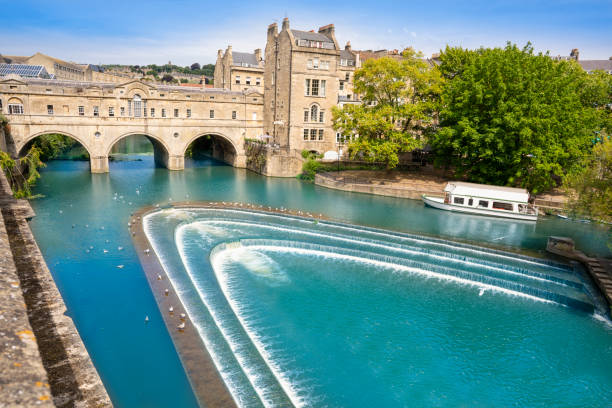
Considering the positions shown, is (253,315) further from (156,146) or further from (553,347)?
(156,146)

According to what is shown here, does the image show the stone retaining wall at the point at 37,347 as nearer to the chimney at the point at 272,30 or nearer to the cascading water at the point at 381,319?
the cascading water at the point at 381,319

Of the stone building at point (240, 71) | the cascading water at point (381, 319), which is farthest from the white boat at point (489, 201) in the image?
the stone building at point (240, 71)

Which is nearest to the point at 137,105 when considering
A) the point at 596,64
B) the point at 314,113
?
the point at 314,113

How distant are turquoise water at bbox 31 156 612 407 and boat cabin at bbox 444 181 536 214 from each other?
18.8 feet

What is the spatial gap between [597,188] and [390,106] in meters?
23.0

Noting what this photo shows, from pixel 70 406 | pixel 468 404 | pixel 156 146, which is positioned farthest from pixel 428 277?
pixel 156 146

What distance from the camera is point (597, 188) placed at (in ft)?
71.4

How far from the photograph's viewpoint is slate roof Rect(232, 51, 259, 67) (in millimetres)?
67000

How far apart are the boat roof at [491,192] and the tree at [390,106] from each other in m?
6.97

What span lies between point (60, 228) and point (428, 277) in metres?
A: 21.1

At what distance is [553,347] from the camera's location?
51.9 ft

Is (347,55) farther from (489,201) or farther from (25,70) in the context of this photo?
(25,70)

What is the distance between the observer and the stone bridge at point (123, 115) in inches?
1633

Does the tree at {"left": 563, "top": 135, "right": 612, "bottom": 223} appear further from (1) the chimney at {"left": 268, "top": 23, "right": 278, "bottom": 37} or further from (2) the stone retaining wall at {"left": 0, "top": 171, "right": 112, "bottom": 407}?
(1) the chimney at {"left": 268, "top": 23, "right": 278, "bottom": 37}
